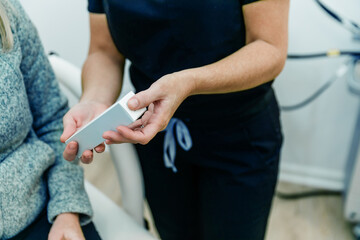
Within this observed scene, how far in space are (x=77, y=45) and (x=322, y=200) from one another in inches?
50.6

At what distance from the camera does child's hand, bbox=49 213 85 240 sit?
69 centimetres

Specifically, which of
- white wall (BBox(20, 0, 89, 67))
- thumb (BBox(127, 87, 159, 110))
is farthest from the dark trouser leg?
white wall (BBox(20, 0, 89, 67))

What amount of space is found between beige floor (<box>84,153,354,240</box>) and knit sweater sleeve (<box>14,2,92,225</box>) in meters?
0.84

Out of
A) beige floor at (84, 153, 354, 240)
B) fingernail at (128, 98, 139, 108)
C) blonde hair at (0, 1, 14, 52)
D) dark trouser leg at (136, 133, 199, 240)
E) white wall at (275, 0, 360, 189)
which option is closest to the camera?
fingernail at (128, 98, 139, 108)

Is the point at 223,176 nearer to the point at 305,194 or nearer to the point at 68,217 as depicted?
the point at 68,217

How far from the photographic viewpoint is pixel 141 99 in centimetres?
55

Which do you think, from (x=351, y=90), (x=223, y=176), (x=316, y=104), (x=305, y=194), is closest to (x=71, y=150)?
(x=223, y=176)

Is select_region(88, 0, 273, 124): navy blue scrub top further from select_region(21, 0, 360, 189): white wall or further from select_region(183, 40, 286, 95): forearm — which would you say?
select_region(21, 0, 360, 189): white wall

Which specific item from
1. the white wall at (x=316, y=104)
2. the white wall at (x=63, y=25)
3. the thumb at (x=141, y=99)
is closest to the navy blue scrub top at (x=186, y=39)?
the thumb at (x=141, y=99)

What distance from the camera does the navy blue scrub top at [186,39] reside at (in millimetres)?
731

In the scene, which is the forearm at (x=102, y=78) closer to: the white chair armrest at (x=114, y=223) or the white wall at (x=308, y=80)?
the white chair armrest at (x=114, y=223)

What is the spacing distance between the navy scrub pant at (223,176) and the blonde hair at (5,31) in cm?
39

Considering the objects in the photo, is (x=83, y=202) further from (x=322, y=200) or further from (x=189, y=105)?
(x=322, y=200)

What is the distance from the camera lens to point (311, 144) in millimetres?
1605
